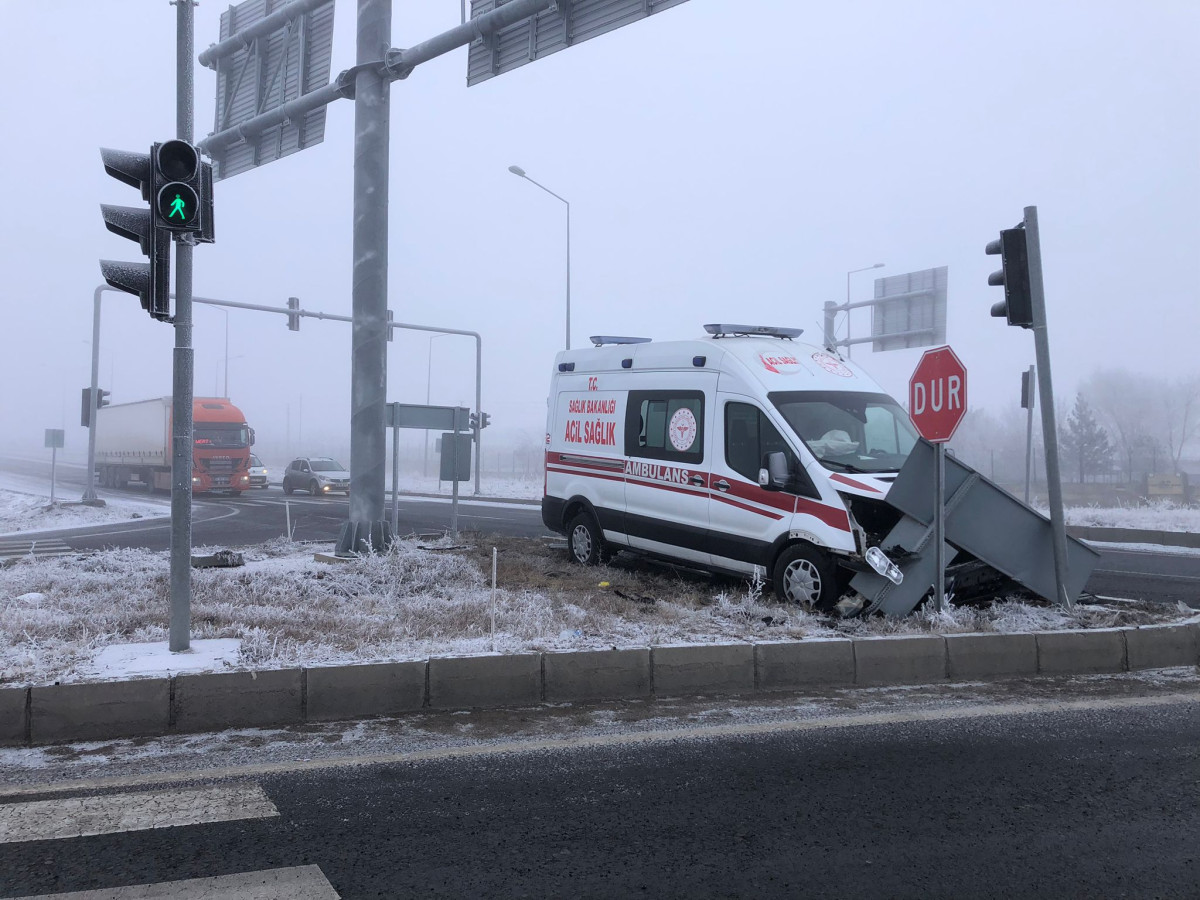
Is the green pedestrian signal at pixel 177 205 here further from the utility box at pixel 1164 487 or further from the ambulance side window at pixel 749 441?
the utility box at pixel 1164 487

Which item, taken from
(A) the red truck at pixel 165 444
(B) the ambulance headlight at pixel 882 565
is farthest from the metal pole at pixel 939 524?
(A) the red truck at pixel 165 444

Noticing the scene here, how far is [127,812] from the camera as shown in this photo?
393cm

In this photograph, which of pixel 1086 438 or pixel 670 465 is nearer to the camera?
pixel 670 465

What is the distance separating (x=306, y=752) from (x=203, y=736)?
75cm

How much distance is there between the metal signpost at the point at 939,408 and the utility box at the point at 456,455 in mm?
7184

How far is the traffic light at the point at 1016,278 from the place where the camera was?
8.33 metres

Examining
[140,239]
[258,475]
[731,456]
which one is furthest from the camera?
[258,475]

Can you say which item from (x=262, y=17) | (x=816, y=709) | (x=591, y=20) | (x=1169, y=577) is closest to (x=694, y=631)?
(x=816, y=709)

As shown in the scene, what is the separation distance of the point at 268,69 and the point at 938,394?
10169 millimetres

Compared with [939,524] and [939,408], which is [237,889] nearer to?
[939,524]

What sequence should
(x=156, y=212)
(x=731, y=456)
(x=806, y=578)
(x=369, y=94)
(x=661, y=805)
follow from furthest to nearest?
1. (x=369, y=94)
2. (x=731, y=456)
3. (x=806, y=578)
4. (x=156, y=212)
5. (x=661, y=805)

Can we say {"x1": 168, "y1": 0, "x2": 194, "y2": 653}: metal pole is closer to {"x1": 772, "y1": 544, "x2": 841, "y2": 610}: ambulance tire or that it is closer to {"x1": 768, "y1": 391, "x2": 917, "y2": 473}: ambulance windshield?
{"x1": 772, "y1": 544, "x2": 841, "y2": 610}: ambulance tire

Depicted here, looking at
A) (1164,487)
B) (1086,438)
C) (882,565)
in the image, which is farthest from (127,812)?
(1086,438)

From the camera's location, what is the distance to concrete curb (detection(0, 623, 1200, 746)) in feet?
16.9
